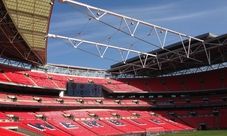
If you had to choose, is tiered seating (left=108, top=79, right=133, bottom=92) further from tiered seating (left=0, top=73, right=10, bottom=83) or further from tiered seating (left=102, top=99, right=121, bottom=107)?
tiered seating (left=0, top=73, right=10, bottom=83)

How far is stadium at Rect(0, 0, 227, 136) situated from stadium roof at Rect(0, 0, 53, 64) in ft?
0.32

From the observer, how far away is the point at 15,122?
102 feet

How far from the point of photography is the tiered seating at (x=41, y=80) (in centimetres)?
4372

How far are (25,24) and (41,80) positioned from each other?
2000cm

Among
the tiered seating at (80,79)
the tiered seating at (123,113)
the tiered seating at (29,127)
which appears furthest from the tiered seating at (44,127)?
the tiered seating at (80,79)

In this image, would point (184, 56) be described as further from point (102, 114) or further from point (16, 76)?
point (16, 76)

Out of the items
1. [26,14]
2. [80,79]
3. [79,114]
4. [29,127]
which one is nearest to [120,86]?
[80,79]

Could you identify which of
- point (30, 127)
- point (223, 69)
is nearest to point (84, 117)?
point (30, 127)

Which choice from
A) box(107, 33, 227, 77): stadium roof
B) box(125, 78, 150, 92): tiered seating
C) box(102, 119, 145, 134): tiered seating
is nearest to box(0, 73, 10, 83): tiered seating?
box(102, 119, 145, 134): tiered seating

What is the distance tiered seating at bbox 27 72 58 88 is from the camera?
1721 inches

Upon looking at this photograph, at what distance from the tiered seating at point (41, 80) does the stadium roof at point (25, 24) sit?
29.6 feet

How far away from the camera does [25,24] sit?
2691cm

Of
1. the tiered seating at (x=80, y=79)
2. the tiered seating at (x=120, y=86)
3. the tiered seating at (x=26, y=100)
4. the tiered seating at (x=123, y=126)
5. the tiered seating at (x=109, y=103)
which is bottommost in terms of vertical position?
the tiered seating at (x=123, y=126)

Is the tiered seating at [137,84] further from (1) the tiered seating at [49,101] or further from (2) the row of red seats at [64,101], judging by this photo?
(1) the tiered seating at [49,101]
